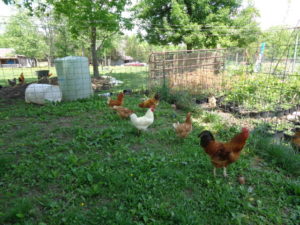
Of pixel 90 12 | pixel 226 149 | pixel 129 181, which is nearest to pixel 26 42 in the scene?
pixel 90 12

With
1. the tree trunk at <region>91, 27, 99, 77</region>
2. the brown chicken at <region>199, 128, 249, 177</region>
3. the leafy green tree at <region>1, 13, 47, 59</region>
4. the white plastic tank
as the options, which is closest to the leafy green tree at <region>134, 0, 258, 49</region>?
the tree trunk at <region>91, 27, 99, 77</region>

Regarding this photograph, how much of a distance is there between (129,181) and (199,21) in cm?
1336

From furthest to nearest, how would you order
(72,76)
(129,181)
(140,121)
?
1. (72,76)
2. (140,121)
3. (129,181)

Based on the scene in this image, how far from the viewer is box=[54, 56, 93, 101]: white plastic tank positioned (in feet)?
23.4

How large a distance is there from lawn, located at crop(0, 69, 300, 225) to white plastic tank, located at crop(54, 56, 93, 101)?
9.58 ft

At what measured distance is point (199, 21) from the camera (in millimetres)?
13320

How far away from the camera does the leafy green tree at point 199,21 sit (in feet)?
42.0

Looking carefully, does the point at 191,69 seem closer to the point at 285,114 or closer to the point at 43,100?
the point at 285,114

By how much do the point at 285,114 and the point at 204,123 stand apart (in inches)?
Answer: 121

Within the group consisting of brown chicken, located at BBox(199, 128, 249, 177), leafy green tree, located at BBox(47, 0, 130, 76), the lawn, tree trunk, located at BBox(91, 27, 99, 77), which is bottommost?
the lawn

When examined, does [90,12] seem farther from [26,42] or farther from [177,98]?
[26,42]

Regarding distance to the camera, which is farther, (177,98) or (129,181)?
(177,98)

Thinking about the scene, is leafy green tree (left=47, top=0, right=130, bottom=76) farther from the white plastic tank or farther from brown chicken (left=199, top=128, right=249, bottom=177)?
brown chicken (left=199, top=128, right=249, bottom=177)

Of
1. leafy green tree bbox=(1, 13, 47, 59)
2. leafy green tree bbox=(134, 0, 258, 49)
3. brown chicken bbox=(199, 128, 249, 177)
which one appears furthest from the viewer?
leafy green tree bbox=(1, 13, 47, 59)
